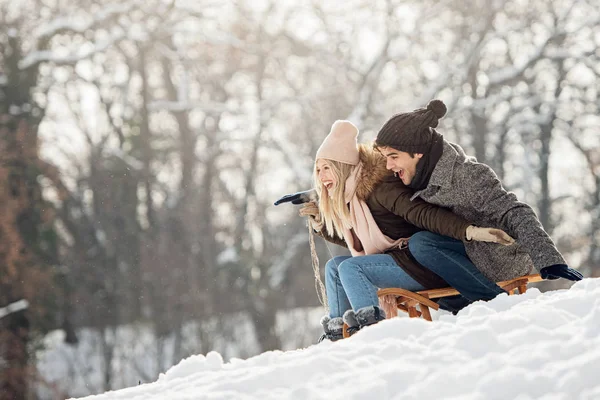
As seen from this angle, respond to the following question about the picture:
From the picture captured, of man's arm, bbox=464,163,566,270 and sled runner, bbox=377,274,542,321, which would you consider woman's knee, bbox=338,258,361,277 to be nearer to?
sled runner, bbox=377,274,542,321

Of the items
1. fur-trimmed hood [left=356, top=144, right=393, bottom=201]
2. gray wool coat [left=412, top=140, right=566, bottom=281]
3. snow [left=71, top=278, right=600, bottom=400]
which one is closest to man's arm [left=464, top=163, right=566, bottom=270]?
gray wool coat [left=412, top=140, right=566, bottom=281]

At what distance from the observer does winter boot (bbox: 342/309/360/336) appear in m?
4.09

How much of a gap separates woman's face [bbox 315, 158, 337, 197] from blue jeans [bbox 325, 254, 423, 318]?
1.16 feet

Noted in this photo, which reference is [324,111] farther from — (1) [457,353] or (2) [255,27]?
(1) [457,353]

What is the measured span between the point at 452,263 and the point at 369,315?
1.55 ft

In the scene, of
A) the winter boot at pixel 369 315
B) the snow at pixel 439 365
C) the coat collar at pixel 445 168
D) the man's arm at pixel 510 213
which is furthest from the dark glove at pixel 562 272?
the winter boot at pixel 369 315

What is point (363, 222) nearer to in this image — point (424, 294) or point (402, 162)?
point (402, 162)

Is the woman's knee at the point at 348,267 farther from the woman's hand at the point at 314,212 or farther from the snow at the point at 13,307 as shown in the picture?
the snow at the point at 13,307

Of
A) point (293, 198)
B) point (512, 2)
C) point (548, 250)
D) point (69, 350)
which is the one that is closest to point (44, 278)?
point (69, 350)

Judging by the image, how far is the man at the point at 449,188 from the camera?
4.14 meters

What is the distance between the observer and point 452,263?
4.18 metres

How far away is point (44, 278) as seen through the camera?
17.6 meters

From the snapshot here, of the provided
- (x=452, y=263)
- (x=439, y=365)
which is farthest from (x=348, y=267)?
(x=439, y=365)

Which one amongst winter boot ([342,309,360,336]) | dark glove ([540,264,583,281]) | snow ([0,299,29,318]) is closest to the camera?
dark glove ([540,264,583,281])
